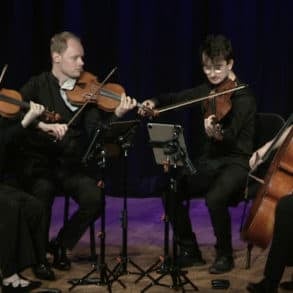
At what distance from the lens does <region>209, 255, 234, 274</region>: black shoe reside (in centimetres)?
362

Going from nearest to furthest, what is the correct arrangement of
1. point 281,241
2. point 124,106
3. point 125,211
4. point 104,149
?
point 281,241 → point 104,149 → point 125,211 → point 124,106

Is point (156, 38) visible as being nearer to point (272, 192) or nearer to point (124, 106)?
point (124, 106)

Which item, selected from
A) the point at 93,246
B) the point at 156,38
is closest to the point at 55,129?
the point at 93,246

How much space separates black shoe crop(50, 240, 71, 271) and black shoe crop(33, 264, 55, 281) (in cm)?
15

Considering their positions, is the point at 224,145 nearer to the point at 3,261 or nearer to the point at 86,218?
the point at 86,218

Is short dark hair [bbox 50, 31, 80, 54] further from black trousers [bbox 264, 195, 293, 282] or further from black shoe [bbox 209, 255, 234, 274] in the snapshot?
black trousers [bbox 264, 195, 293, 282]

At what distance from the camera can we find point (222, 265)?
3.63m

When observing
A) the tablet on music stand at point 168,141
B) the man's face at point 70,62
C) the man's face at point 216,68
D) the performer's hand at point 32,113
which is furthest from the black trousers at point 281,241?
the man's face at point 70,62

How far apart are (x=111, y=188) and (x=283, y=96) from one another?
149cm

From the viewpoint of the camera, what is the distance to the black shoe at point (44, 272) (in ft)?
11.6

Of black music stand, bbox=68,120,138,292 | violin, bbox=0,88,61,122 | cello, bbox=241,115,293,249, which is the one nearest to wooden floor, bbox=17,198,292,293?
black music stand, bbox=68,120,138,292

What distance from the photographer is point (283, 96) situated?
5.05m

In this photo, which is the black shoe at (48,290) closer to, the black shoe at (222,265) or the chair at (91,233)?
the chair at (91,233)

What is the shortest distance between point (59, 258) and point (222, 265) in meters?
0.88
